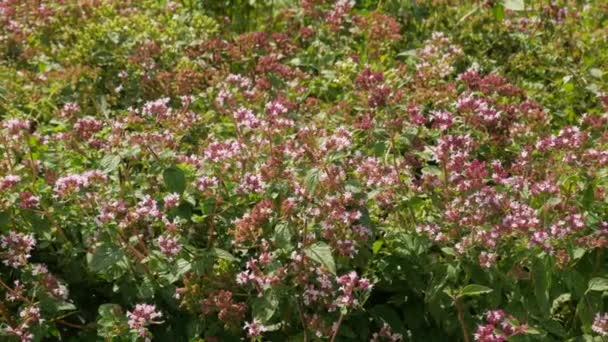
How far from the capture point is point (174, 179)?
3.52 m

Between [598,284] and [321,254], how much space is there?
42.6 inches

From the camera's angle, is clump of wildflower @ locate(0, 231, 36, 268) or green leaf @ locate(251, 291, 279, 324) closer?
green leaf @ locate(251, 291, 279, 324)

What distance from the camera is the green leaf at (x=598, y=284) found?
3.34 m

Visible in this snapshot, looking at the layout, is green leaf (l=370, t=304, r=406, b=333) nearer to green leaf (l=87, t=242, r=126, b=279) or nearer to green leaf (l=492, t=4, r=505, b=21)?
green leaf (l=87, t=242, r=126, b=279)

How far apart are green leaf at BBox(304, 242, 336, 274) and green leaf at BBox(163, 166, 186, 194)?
611 mm

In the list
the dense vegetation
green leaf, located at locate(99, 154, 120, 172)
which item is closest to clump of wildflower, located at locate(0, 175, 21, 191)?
the dense vegetation

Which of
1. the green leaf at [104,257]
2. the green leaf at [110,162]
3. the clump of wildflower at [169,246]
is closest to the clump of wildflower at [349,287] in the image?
the clump of wildflower at [169,246]

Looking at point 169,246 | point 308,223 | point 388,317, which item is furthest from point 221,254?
point 388,317

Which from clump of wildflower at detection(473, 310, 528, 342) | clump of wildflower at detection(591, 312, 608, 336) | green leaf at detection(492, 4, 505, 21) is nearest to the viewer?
clump of wildflower at detection(473, 310, 528, 342)

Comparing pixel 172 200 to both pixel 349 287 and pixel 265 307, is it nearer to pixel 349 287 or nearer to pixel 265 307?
pixel 265 307

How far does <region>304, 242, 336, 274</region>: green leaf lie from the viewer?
3.19 meters

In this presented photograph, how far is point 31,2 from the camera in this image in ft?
18.4

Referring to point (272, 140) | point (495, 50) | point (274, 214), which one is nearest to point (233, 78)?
point (272, 140)

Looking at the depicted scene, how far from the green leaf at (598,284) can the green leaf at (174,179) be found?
165 cm
